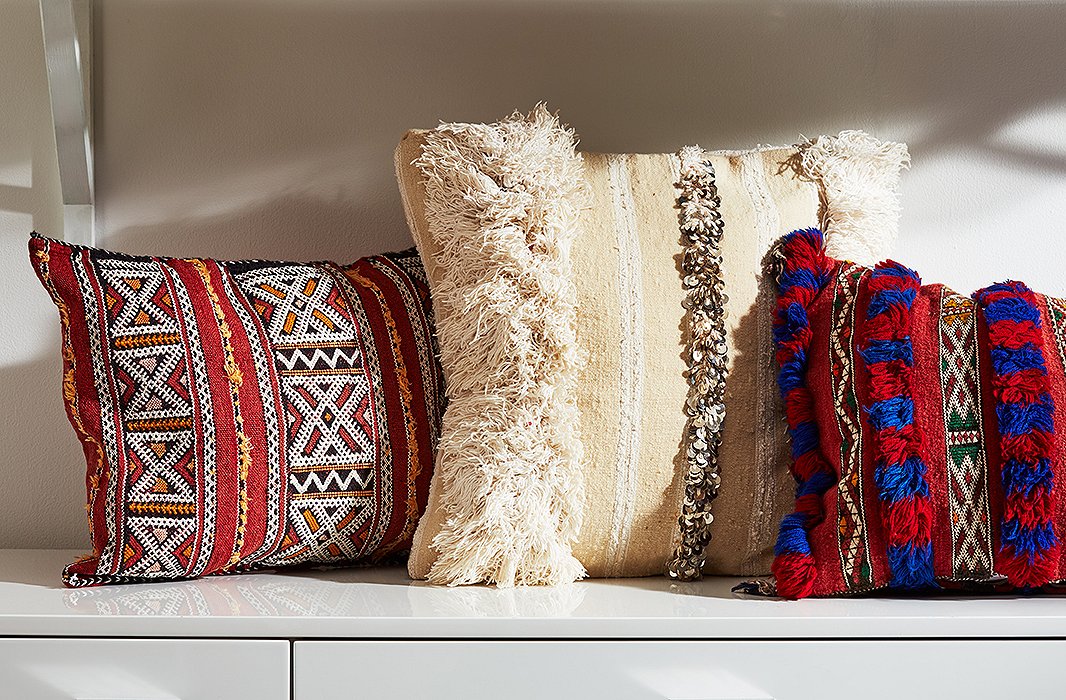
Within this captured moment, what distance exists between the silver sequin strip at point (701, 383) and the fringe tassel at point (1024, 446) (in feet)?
0.88

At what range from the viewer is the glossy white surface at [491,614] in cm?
82

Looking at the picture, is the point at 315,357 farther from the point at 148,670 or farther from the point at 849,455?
the point at 849,455

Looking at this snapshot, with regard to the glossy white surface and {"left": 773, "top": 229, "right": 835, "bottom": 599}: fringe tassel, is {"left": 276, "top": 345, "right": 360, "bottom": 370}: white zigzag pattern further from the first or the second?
{"left": 773, "top": 229, "right": 835, "bottom": 599}: fringe tassel

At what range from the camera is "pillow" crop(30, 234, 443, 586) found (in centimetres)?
92

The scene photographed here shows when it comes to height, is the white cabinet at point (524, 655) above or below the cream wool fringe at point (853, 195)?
below

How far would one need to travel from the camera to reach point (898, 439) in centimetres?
89

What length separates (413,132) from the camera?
1.01 metres

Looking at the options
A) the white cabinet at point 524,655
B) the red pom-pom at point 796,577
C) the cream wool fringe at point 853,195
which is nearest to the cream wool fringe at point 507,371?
the white cabinet at point 524,655

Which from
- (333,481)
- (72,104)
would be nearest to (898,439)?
(333,481)

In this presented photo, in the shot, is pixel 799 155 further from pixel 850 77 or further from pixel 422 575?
pixel 422 575

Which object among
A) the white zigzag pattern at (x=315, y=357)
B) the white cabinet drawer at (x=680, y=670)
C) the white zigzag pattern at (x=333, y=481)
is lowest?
the white cabinet drawer at (x=680, y=670)

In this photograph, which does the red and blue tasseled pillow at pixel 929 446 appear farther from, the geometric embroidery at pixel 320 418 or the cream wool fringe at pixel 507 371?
the geometric embroidery at pixel 320 418

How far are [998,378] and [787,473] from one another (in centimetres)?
23

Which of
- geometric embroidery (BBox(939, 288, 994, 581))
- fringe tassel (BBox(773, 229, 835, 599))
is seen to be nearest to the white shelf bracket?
fringe tassel (BBox(773, 229, 835, 599))
